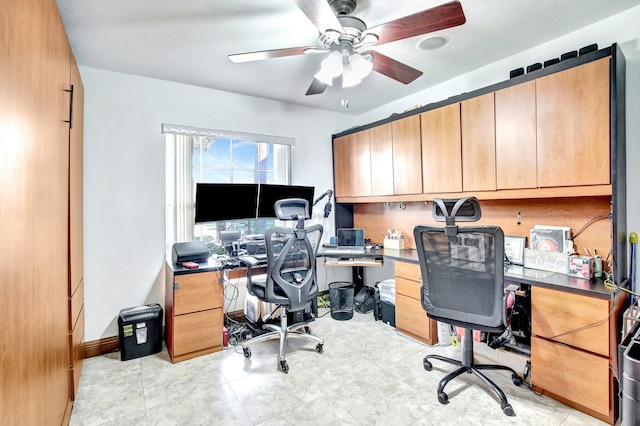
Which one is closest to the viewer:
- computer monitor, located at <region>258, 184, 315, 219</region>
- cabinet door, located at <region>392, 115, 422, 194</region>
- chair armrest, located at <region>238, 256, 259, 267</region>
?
chair armrest, located at <region>238, 256, 259, 267</region>

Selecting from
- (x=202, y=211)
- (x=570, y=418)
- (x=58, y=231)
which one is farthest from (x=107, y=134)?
(x=570, y=418)

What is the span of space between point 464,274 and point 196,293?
210 centimetres

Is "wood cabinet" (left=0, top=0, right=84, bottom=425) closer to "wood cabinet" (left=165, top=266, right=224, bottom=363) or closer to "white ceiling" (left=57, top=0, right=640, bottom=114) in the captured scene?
"white ceiling" (left=57, top=0, right=640, bottom=114)

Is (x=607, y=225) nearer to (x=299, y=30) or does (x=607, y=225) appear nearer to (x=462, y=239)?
(x=462, y=239)

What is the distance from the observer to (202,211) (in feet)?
10.1

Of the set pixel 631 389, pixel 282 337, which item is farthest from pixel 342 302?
pixel 631 389

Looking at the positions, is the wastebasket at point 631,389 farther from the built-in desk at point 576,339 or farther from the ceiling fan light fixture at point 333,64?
the ceiling fan light fixture at point 333,64

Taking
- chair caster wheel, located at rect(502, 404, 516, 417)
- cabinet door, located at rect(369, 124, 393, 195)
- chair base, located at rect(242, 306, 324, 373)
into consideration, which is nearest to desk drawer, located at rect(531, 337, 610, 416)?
chair caster wheel, located at rect(502, 404, 516, 417)

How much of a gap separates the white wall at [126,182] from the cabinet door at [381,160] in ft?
5.67

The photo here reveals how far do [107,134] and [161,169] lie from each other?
1.70ft

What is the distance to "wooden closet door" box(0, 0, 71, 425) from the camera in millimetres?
996

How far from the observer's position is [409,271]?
2.96 metres

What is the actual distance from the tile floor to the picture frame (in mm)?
895

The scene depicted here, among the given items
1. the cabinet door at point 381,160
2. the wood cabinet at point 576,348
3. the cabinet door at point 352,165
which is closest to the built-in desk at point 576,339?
the wood cabinet at point 576,348
